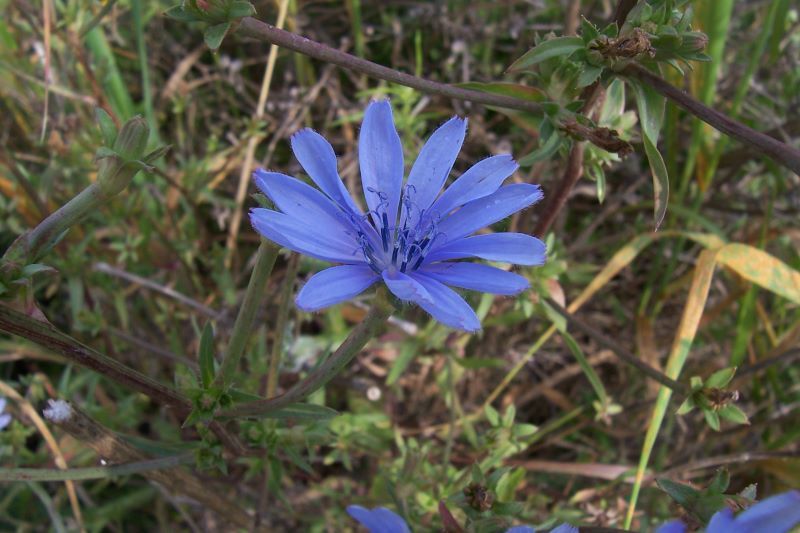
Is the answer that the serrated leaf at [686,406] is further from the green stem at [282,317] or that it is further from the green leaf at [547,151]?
the green stem at [282,317]

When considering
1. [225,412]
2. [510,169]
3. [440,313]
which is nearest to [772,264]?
[510,169]

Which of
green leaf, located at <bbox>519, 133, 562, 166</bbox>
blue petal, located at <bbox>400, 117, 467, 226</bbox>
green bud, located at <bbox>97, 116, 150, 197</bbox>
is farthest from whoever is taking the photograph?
green leaf, located at <bbox>519, 133, 562, 166</bbox>

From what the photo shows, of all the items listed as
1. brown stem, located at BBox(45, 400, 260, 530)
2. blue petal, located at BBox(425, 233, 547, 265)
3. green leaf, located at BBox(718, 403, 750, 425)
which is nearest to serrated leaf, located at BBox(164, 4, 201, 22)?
blue petal, located at BBox(425, 233, 547, 265)

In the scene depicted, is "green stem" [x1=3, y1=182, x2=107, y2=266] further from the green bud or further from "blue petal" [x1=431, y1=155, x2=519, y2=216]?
"blue petal" [x1=431, y1=155, x2=519, y2=216]

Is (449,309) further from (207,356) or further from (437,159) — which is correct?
(207,356)

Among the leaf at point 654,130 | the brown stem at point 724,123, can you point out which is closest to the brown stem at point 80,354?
the leaf at point 654,130
